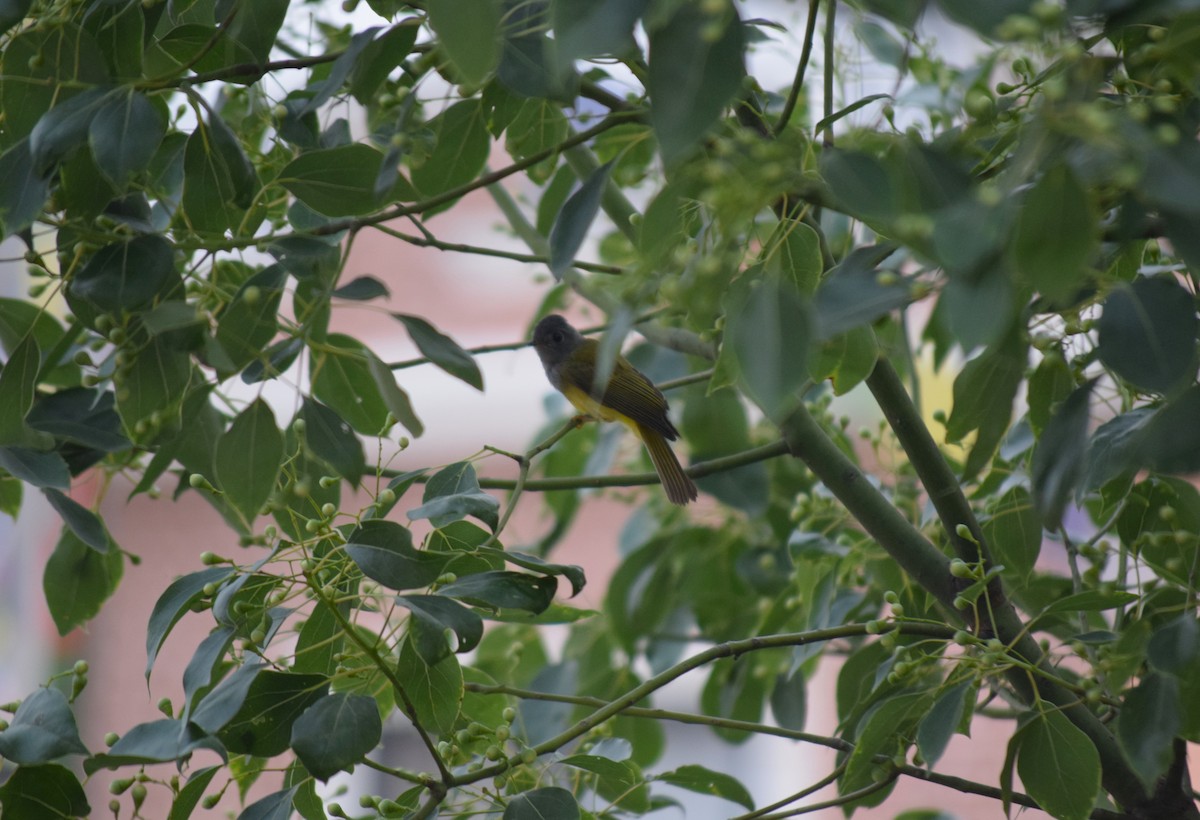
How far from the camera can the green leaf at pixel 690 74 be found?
72 cm

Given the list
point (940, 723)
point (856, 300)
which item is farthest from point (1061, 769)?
point (856, 300)

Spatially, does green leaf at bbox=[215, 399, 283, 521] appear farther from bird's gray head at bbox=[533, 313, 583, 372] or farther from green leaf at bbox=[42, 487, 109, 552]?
bird's gray head at bbox=[533, 313, 583, 372]

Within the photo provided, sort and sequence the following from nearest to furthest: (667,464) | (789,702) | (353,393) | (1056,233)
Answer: (1056,233) < (353,393) < (789,702) < (667,464)

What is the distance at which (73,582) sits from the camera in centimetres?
153

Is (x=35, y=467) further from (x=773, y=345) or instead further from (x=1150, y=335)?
(x=1150, y=335)

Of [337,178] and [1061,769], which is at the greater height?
[337,178]

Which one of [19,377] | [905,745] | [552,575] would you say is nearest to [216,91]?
[19,377]

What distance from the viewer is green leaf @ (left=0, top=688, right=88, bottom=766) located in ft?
3.56

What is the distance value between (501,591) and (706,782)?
1.83ft

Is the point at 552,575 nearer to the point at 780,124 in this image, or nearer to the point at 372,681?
the point at 372,681

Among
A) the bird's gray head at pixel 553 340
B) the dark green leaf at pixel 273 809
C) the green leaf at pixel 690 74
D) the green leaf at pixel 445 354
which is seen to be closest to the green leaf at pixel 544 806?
the dark green leaf at pixel 273 809

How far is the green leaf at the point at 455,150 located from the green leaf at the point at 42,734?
677mm

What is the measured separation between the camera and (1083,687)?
122 centimetres

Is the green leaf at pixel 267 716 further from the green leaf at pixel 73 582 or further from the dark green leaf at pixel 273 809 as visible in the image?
the green leaf at pixel 73 582
